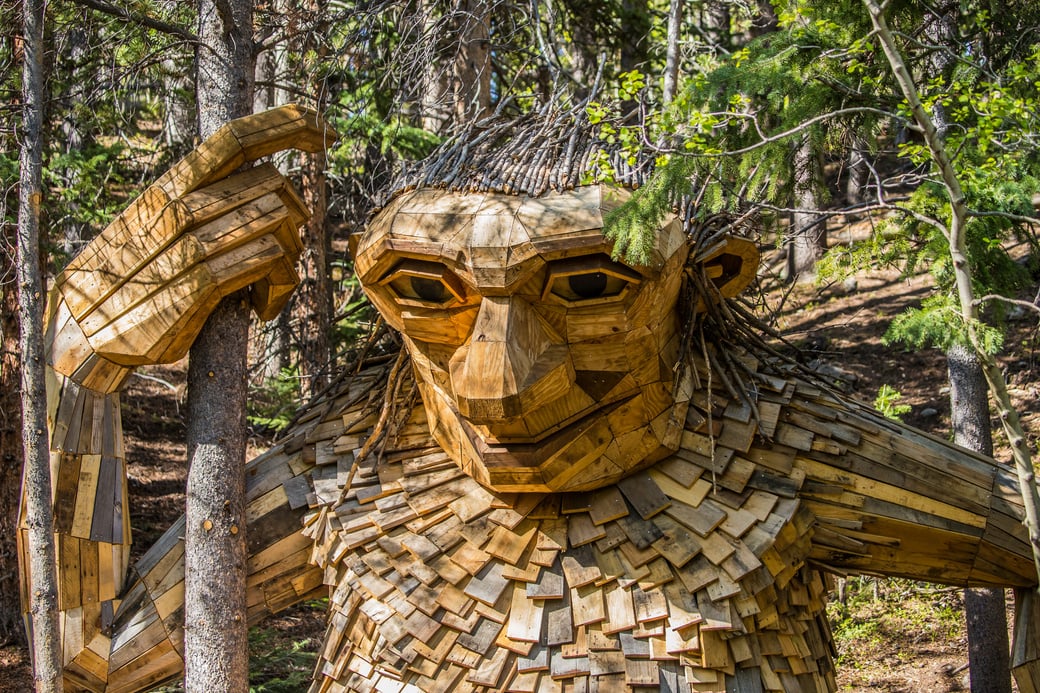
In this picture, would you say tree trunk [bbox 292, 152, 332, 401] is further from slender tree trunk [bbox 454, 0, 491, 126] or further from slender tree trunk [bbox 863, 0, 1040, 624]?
slender tree trunk [bbox 863, 0, 1040, 624]

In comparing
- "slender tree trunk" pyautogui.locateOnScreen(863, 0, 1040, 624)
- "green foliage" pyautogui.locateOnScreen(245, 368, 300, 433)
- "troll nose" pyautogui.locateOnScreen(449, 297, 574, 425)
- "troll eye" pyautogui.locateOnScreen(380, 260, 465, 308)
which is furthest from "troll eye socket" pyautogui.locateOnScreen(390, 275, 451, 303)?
"green foliage" pyautogui.locateOnScreen(245, 368, 300, 433)

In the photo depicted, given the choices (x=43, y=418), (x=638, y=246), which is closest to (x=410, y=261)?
(x=638, y=246)

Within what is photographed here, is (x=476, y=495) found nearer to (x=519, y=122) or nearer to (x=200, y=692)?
(x=200, y=692)

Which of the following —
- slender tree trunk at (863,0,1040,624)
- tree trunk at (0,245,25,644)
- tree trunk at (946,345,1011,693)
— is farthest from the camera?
Answer: tree trunk at (0,245,25,644)

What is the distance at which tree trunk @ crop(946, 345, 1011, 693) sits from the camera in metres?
5.34

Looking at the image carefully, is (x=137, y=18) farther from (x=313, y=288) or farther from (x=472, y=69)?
(x=313, y=288)

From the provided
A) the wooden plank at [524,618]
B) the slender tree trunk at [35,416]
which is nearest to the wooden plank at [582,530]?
the wooden plank at [524,618]

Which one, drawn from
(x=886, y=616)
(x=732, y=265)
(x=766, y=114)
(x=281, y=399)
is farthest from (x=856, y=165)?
(x=281, y=399)

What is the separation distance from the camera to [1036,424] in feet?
27.5

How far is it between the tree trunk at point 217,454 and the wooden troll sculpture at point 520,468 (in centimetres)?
16

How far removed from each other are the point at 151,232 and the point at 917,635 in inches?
213

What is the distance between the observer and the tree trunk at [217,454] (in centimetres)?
377

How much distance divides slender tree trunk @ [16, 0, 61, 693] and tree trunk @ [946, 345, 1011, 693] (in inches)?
168

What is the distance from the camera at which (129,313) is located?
3.76 metres
